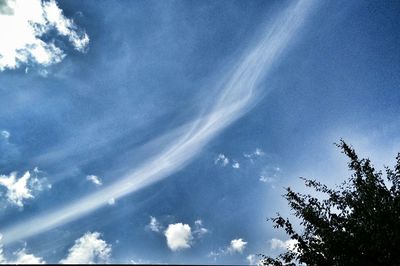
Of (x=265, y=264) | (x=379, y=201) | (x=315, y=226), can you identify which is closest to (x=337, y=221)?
(x=315, y=226)

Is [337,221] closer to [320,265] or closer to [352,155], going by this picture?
[320,265]

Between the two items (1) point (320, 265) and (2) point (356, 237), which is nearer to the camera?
(2) point (356, 237)

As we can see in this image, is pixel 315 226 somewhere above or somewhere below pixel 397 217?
above

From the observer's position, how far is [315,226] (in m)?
13.3

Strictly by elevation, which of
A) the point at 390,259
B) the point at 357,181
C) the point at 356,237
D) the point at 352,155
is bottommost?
the point at 390,259

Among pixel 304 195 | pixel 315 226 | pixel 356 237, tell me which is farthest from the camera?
pixel 304 195

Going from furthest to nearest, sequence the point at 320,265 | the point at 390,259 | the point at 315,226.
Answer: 1. the point at 315,226
2. the point at 320,265
3. the point at 390,259

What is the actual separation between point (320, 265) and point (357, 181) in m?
4.23

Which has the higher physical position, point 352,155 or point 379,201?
point 352,155

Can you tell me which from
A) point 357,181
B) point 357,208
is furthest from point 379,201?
point 357,181

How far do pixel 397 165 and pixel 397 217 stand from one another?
354 cm

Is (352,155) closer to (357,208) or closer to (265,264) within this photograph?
(357,208)

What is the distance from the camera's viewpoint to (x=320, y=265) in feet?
40.8

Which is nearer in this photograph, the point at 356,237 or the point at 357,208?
the point at 356,237
